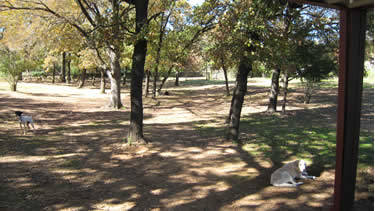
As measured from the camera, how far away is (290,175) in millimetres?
5781

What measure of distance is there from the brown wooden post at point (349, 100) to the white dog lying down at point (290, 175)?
2.08m

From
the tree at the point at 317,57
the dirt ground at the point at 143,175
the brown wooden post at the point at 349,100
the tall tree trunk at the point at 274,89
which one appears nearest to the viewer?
the brown wooden post at the point at 349,100

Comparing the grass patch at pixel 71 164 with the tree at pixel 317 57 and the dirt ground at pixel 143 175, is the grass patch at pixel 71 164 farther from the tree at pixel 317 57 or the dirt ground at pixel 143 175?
the tree at pixel 317 57

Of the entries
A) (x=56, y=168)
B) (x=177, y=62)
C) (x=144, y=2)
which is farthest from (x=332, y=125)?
(x=177, y=62)

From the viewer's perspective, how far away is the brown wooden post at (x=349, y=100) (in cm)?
331

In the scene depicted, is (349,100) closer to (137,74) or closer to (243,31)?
(243,31)

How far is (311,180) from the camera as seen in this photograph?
5984 millimetres

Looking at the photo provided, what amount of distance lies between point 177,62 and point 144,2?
15.3 m

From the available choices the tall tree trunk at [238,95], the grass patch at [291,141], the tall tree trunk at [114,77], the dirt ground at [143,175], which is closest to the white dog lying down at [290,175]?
the dirt ground at [143,175]

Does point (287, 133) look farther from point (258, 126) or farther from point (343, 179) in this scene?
point (343, 179)

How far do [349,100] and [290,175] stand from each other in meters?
2.78

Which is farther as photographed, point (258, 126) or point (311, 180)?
point (258, 126)

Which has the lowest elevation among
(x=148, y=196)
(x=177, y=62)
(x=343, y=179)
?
(x=148, y=196)

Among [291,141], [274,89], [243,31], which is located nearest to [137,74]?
[243,31]
